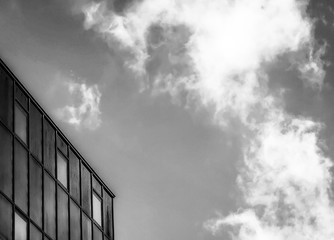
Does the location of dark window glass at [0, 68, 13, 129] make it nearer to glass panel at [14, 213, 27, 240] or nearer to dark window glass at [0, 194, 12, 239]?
dark window glass at [0, 194, 12, 239]

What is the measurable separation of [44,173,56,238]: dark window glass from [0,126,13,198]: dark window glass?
128 inches

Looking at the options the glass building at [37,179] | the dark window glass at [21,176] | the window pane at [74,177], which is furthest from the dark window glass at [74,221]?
the dark window glass at [21,176]

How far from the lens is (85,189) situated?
37.9 metres

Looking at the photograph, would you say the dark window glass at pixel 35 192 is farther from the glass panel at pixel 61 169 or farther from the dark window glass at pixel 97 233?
the dark window glass at pixel 97 233

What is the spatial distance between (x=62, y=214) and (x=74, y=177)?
3.03m

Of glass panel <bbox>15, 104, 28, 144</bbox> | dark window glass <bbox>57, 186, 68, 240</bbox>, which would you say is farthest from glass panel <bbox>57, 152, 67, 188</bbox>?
glass panel <bbox>15, 104, 28, 144</bbox>

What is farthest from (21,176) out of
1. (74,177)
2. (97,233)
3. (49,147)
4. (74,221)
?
(97,233)

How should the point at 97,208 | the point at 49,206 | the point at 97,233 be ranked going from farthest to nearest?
1. the point at 97,208
2. the point at 97,233
3. the point at 49,206

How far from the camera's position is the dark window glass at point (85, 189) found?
3738 cm

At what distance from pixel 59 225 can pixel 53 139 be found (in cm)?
379

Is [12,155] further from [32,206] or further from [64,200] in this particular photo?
[64,200]

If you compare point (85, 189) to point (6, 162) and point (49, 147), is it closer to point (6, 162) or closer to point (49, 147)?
point (49, 147)

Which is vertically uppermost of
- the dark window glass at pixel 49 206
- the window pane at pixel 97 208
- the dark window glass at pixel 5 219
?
the window pane at pixel 97 208

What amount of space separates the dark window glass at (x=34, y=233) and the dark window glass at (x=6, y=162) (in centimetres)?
204
